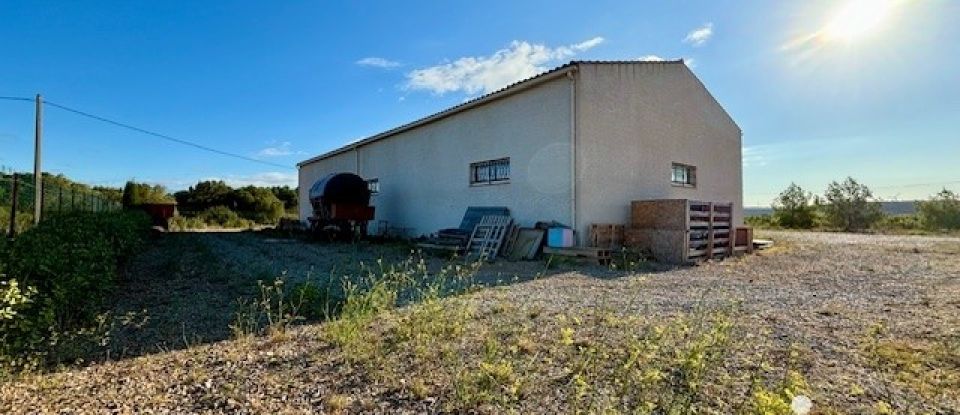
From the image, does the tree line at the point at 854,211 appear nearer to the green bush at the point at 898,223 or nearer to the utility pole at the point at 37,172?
the green bush at the point at 898,223

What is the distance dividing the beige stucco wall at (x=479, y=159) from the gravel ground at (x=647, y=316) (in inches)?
140

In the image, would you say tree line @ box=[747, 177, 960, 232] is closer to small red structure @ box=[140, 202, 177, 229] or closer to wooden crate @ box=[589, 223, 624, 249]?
wooden crate @ box=[589, 223, 624, 249]

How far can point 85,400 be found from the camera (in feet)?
8.27

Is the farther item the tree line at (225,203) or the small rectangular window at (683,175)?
the tree line at (225,203)

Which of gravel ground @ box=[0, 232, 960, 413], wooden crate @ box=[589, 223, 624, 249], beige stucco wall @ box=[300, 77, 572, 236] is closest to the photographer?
gravel ground @ box=[0, 232, 960, 413]

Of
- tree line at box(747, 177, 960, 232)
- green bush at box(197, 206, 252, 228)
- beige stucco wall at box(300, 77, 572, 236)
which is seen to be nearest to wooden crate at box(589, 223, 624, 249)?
beige stucco wall at box(300, 77, 572, 236)

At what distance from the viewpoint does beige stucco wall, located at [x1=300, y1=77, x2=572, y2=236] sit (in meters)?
10.3

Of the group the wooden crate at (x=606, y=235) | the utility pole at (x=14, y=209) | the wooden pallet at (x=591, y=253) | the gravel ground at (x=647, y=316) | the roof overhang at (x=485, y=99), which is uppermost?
the roof overhang at (x=485, y=99)

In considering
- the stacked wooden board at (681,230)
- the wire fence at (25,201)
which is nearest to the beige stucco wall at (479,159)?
the stacked wooden board at (681,230)

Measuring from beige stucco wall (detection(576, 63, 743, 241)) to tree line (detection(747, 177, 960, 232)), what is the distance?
11872mm

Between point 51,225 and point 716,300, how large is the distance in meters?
8.95

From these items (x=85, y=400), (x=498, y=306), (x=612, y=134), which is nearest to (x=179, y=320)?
(x=85, y=400)

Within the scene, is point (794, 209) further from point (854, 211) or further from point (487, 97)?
point (487, 97)

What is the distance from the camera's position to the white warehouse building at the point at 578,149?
1008cm
